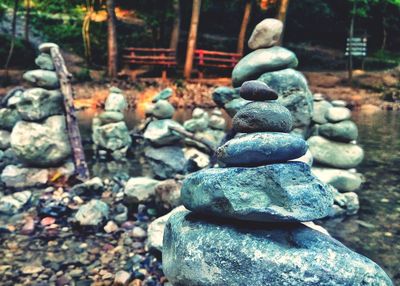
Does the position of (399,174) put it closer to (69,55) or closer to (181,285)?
(181,285)

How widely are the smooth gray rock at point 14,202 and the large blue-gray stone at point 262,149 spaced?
4.89 meters

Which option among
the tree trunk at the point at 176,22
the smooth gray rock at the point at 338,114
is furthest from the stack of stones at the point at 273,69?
the tree trunk at the point at 176,22

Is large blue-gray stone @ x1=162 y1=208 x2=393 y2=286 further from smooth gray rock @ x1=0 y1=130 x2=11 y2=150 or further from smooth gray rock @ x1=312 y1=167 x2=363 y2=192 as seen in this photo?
smooth gray rock @ x1=0 y1=130 x2=11 y2=150

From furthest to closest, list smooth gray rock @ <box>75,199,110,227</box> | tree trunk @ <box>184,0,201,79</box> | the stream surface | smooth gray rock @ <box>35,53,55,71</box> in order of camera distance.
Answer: tree trunk @ <box>184,0,201,79</box>
smooth gray rock @ <box>35,53,55,71</box>
smooth gray rock @ <box>75,199,110,227</box>
the stream surface

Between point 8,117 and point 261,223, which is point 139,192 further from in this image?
point 8,117

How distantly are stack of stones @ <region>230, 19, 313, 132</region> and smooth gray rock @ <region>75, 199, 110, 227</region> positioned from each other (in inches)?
112

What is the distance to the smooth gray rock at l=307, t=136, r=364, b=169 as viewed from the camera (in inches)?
286

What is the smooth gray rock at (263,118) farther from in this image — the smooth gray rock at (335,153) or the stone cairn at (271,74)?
the smooth gray rock at (335,153)

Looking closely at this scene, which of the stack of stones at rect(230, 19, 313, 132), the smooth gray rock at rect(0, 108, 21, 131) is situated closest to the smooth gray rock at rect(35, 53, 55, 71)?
the smooth gray rock at rect(0, 108, 21, 131)

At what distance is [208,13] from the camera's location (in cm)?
2666

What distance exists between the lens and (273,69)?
23.3 ft

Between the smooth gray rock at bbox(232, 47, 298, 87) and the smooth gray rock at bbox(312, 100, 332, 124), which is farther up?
the smooth gray rock at bbox(232, 47, 298, 87)

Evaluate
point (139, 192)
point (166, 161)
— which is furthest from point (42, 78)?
point (139, 192)

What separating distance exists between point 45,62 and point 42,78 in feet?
1.41
